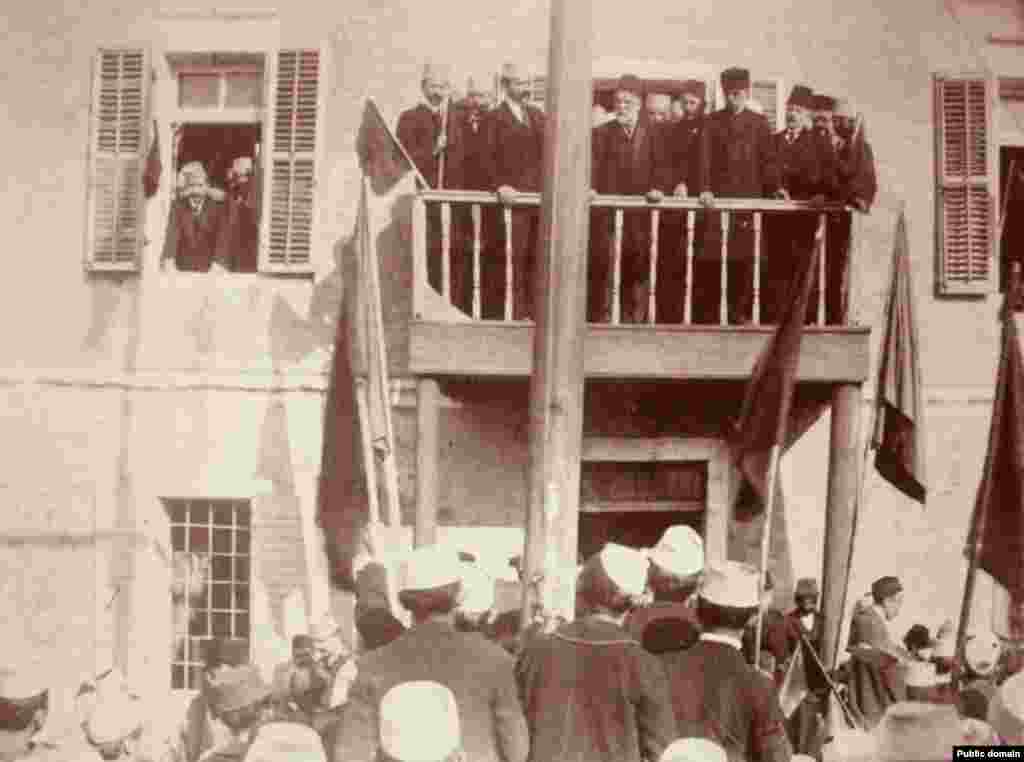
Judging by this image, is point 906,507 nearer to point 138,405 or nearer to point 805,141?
point 805,141

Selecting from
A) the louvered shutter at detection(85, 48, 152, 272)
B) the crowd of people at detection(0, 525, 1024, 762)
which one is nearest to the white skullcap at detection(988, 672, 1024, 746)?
the crowd of people at detection(0, 525, 1024, 762)

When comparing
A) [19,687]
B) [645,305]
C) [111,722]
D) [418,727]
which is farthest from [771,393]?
[19,687]

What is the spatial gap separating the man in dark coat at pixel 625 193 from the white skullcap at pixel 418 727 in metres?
2.16

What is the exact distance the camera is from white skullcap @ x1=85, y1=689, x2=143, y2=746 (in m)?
2.81

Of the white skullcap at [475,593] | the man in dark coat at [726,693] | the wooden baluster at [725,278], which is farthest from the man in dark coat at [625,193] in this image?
the man in dark coat at [726,693]

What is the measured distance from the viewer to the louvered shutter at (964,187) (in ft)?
13.7

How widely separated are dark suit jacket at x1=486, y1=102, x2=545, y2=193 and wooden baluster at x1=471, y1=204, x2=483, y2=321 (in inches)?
6.0

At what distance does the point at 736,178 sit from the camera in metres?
4.38

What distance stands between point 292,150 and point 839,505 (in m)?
2.22

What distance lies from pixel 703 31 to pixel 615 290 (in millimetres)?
928

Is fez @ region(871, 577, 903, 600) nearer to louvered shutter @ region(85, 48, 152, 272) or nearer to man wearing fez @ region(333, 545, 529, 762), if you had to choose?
man wearing fez @ region(333, 545, 529, 762)

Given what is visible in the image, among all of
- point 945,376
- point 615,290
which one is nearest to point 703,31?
point 615,290

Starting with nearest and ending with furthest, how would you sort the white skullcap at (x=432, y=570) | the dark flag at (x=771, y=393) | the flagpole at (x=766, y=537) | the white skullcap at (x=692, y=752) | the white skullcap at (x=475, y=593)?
the white skullcap at (x=692, y=752)
the white skullcap at (x=432, y=570)
the white skullcap at (x=475, y=593)
the flagpole at (x=766, y=537)
the dark flag at (x=771, y=393)

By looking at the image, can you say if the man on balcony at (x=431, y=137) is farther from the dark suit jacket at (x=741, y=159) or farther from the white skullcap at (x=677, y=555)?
the white skullcap at (x=677, y=555)
